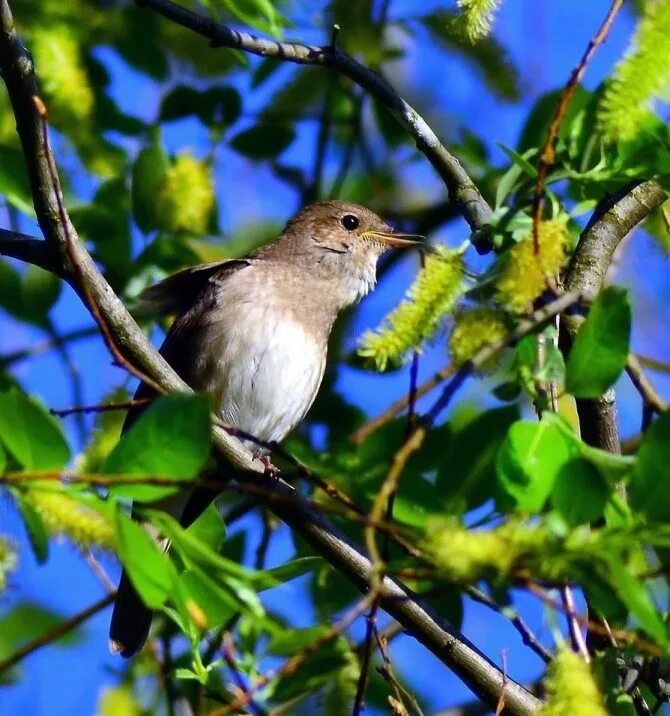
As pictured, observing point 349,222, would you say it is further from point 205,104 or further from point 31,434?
point 31,434

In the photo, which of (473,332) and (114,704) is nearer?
(473,332)

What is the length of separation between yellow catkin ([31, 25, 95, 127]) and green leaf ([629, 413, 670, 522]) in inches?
125

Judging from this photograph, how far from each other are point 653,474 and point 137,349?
1859 mm

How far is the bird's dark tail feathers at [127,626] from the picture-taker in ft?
17.1

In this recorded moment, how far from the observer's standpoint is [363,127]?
265 inches

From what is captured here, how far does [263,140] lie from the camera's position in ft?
19.6

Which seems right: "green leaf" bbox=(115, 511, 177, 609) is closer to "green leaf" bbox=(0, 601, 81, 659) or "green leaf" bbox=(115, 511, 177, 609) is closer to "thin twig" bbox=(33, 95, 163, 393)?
"thin twig" bbox=(33, 95, 163, 393)

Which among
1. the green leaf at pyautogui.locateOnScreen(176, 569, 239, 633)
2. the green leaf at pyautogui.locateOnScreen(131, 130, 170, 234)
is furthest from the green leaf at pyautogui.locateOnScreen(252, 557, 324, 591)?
the green leaf at pyautogui.locateOnScreen(131, 130, 170, 234)

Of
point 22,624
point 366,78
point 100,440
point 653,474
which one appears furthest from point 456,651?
point 22,624

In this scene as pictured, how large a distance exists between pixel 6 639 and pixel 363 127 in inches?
127

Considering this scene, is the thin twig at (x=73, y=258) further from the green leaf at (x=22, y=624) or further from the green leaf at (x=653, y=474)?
the green leaf at (x=22, y=624)

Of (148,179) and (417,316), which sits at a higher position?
(148,179)

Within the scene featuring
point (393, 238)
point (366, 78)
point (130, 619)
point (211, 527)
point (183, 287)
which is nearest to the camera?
point (211, 527)

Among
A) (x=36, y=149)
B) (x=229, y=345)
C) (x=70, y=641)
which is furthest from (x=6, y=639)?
(x=36, y=149)
